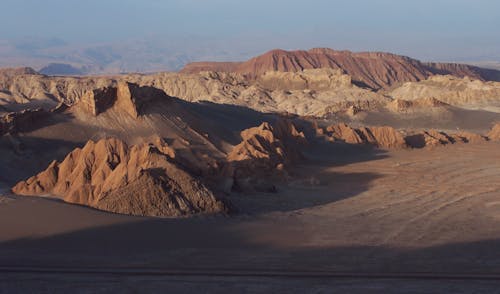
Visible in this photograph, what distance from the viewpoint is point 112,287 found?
398 inches

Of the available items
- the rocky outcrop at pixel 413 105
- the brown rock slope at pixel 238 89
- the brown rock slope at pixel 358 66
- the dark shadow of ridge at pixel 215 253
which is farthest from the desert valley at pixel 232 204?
the brown rock slope at pixel 358 66

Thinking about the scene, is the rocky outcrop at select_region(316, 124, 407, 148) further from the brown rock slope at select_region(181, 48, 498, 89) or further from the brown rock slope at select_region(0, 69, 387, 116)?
the brown rock slope at select_region(181, 48, 498, 89)

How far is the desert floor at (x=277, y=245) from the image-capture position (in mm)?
10398

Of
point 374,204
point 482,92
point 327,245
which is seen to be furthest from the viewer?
point 482,92

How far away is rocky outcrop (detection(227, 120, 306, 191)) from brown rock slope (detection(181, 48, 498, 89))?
77664mm

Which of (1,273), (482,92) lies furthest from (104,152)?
(482,92)

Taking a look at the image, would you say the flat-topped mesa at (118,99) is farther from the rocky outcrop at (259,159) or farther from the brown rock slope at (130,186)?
the brown rock slope at (130,186)

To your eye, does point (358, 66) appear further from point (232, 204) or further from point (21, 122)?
point (232, 204)

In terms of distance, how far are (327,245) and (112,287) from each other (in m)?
4.97

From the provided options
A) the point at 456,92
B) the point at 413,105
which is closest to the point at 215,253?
the point at 413,105

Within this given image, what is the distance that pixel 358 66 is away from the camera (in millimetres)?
116250

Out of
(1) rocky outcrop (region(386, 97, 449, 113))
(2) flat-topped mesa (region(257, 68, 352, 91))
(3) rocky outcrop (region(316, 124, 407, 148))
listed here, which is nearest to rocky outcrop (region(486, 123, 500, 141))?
(3) rocky outcrop (region(316, 124, 407, 148))

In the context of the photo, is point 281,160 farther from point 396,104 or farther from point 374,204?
point 396,104

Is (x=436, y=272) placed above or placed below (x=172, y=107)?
below
